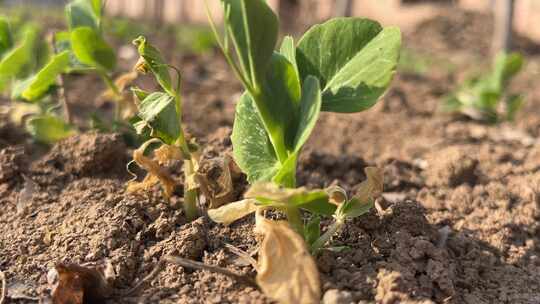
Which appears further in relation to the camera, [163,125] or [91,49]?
[91,49]

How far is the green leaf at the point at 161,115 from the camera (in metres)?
1.50

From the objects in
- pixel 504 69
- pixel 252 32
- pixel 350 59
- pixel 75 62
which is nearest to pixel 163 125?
pixel 252 32

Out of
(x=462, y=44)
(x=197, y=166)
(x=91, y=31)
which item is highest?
(x=91, y=31)

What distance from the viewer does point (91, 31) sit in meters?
2.07

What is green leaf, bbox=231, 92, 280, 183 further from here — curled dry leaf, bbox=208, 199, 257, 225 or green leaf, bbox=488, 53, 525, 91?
green leaf, bbox=488, 53, 525, 91

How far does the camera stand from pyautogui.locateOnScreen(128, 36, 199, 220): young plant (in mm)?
1514

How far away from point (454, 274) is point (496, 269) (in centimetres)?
20

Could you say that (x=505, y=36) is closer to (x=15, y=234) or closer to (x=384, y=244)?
(x=384, y=244)

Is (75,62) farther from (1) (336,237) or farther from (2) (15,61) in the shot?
(1) (336,237)

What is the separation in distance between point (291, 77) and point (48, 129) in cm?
117

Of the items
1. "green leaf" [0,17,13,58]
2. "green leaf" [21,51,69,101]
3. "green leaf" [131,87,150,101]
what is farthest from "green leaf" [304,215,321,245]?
"green leaf" [0,17,13,58]

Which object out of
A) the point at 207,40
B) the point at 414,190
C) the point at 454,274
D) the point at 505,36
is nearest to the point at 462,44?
the point at 505,36

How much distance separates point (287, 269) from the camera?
1289mm

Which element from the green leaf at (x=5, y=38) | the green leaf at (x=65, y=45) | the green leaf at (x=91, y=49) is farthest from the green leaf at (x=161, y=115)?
the green leaf at (x=5, y=38)
